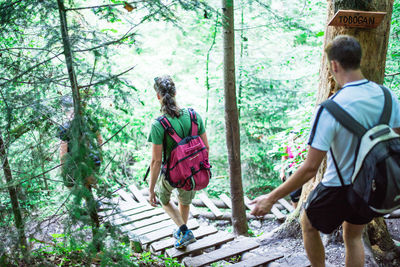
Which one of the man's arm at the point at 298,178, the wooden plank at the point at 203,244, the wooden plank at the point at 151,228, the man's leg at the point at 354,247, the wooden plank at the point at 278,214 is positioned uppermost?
the man's arm at the point at 298,178

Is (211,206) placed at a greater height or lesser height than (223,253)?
lesser

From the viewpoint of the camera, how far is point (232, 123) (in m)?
4.75

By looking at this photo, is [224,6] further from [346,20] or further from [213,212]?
[213,212]

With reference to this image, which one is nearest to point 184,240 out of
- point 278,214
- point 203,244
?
point 203,244

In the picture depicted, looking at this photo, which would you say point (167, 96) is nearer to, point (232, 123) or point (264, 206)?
point (232, 123)

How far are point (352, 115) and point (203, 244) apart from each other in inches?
106

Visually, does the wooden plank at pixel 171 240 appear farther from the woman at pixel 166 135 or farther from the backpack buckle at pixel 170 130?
the backpack buckle at pixel 170 130

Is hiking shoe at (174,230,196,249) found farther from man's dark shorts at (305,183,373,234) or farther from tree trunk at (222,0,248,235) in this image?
man's dark shorts at (305,183,373,234)

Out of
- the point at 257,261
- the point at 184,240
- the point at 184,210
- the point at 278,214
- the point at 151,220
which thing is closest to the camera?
the point at 257,261

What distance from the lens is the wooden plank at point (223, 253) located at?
11.8 ft

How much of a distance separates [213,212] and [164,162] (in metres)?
3.26

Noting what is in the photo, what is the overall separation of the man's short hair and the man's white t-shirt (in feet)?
0.46

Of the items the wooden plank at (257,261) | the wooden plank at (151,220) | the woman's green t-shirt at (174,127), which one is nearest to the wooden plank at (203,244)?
the wooden plank at (257,261)

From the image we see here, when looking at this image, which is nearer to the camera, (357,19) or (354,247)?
(354,247)
